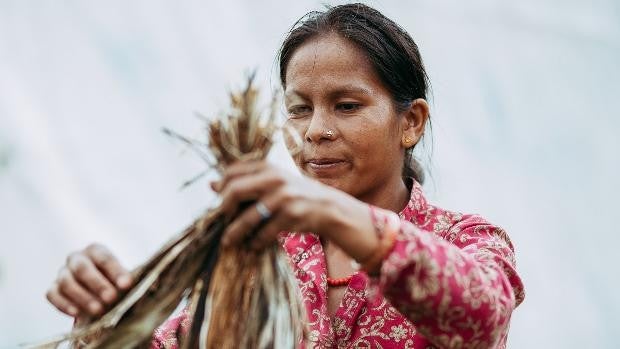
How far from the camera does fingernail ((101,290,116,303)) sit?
53.7 inches

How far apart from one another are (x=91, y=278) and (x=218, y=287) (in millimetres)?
224

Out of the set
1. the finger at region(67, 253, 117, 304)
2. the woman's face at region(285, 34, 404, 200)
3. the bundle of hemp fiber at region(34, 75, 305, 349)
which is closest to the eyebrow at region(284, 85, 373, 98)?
the woman's face at region(285, 34, 404, 200)

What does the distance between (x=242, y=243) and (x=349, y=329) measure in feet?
2.12

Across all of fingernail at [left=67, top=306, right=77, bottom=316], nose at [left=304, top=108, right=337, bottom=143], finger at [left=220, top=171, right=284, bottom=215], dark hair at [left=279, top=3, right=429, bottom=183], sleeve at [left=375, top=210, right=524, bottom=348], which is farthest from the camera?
dark hair at [left=279, top=3, right=429, bottom=183]

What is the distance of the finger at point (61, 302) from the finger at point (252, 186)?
1.27 ft

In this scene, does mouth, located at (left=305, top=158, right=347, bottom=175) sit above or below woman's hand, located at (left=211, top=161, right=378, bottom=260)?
below

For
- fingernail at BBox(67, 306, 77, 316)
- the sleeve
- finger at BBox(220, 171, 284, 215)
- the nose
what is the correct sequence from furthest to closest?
the nose, fingernail at BBox(67, 306, 77, 316), the sleeve, finger at BBox(220, 171, 284, 215)

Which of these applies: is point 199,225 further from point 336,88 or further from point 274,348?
point 336,88

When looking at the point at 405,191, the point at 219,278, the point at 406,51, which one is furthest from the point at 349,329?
the point at 406,51

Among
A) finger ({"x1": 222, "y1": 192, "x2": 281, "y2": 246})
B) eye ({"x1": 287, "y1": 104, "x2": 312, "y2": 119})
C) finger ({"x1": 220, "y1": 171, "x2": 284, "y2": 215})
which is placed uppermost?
finger ({"x1": 220, "y1": 171, "x2": 284, "y2": 215})

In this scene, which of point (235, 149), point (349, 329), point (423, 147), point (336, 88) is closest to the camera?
point (235, 149)

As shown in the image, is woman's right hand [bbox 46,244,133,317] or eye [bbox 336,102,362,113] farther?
eye [bbox 336,102,362,113]

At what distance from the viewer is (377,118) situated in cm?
206

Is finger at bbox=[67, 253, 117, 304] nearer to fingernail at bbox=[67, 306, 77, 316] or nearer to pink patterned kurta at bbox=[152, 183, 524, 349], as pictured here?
fingernail at bbox=[67, 306, 77, 316]
